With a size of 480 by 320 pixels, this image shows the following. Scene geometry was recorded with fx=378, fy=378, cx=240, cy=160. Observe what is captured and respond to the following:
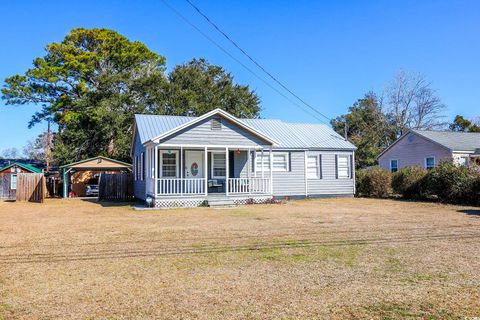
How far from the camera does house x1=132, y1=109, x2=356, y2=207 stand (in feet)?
57.9

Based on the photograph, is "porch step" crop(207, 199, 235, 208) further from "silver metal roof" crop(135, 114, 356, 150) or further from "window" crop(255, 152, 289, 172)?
"silver metal roof" crop(135, 114, 356, 150)

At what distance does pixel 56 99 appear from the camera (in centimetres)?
3341

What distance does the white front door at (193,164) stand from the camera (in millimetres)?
19594

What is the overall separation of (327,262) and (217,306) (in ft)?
8.73

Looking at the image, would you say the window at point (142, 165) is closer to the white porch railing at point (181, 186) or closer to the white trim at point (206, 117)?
the white porch railing at point (181, 186)

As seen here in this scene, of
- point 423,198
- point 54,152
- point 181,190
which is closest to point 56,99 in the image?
point 54,152

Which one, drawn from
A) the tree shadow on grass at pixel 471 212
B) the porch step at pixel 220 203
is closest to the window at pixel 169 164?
the porch step at pixel 220 203

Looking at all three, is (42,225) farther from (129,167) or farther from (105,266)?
(129,167)

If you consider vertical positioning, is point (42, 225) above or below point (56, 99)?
below

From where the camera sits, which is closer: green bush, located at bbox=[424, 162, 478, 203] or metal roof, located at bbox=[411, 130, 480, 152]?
green bush, located at bbox=[424, 162, 478, 203]

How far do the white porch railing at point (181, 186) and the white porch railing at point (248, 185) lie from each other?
4.81 ft

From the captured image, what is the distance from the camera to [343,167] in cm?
2300

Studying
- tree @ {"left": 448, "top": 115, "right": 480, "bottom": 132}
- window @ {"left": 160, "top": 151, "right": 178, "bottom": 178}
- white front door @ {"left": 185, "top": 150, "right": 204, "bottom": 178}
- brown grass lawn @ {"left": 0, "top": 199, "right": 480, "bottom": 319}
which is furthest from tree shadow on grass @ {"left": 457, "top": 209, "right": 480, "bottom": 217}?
tree @ {"left": 448, "top": 115, "right": 480, "bottom": 132}

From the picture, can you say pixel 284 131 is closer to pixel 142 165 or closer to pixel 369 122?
pixel 142 165
